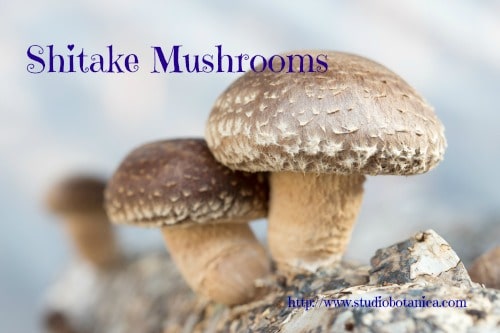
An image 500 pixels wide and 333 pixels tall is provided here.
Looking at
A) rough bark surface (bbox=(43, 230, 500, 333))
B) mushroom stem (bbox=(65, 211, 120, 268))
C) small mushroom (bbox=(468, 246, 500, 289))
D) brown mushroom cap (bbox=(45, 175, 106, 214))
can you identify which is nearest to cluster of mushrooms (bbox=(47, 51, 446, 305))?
rough bark surface (bbox=(43, 230, 500, 333))

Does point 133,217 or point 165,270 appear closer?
point 133,217

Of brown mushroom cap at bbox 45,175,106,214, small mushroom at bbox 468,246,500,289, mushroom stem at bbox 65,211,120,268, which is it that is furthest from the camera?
mushroom stem at bbox 65,211,120,268

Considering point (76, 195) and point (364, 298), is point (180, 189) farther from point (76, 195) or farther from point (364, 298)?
point (76, 195)

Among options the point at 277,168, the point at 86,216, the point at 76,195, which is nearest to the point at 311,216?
the point at 277,168

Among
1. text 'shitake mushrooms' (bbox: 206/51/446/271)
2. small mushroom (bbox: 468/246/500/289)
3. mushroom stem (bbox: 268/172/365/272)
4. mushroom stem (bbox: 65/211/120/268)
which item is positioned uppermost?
text 'shitake mushrooms' (bbox: 206/51/446/271)

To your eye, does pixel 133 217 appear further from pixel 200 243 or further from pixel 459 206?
pixel 459 206

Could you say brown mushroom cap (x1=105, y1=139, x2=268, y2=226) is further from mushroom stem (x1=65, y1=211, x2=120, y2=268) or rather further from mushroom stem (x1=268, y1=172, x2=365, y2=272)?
mushroom stem (x1=65, y1=211, x2=120, y2=268)

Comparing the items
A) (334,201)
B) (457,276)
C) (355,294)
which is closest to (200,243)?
(334,201)
